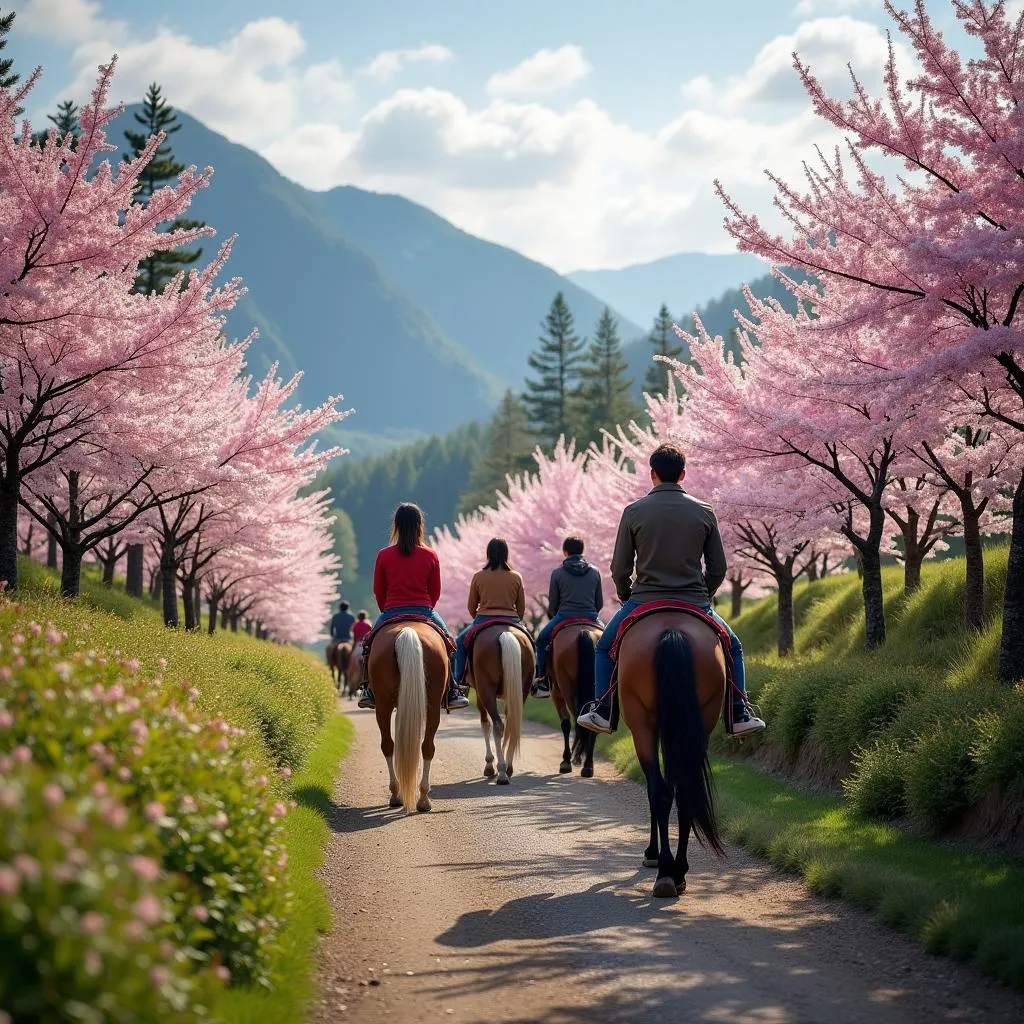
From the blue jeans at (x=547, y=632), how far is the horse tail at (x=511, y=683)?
3.18 ft

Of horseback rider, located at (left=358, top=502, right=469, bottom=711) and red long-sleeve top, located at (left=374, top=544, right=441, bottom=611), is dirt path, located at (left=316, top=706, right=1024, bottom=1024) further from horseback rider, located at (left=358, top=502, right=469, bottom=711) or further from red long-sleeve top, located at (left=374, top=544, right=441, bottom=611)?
red long-sleeve top, located at (left=374, top=544, right=441, bottom=611)

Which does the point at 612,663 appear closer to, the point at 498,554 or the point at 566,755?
the point at 498,554

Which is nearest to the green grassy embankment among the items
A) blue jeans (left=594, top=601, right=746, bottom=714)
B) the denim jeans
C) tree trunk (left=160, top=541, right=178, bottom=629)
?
blue jeans (left=594, top=601, right=746, bottom=714)

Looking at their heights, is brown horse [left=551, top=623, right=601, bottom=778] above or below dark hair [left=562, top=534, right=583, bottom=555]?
below

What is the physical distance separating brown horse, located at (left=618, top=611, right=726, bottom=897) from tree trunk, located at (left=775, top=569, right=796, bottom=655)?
1387 cm

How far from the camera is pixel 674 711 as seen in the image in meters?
7.48

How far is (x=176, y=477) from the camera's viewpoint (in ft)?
53.4

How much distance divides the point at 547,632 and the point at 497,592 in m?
1.12

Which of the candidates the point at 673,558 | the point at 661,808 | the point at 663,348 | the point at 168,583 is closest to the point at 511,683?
the point at 661,808

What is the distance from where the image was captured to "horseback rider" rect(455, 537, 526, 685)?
13.7 meters

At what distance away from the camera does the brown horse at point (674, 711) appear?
741cm

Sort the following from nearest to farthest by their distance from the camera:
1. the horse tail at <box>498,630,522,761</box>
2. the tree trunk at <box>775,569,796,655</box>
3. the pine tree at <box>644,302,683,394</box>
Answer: the horse tail at <box>498,630,522,761</box> < the tree trunk at <box>775,569,796,655</box> < the pine tree at <box>644,302,683,394</box>

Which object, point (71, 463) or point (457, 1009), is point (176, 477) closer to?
point (71, 463)

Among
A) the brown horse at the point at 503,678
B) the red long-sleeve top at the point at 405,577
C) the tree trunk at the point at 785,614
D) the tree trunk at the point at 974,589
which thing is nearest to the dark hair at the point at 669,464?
the red long-sleeve top at the point at 405,577
